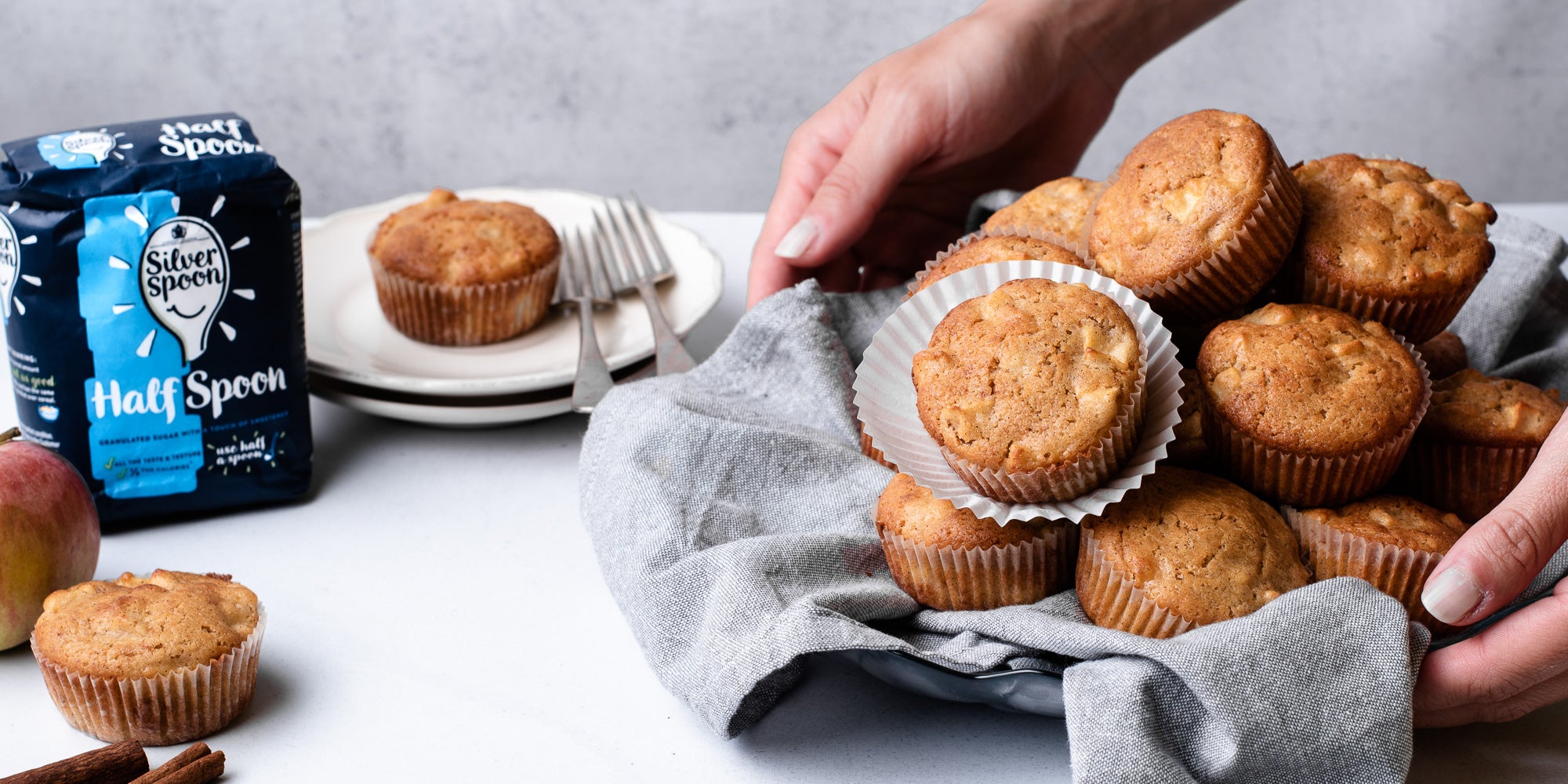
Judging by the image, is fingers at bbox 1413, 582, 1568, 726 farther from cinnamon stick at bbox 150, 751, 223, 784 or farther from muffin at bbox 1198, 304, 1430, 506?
cinnamon stick at bbox 150, 751, 223, 784

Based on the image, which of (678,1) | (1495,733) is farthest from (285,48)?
(1495,733)

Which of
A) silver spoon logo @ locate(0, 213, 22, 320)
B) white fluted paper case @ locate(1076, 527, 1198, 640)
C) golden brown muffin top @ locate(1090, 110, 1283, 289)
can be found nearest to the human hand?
white fluted paper case @ locate(1076, 527, 1198, 640)

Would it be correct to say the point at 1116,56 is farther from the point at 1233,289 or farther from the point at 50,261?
the point at 50,261

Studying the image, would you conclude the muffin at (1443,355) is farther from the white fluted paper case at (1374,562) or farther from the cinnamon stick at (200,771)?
the cinnamon stick at (200,771)

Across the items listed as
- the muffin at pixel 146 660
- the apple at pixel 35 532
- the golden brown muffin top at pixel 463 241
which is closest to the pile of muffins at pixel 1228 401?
the muffin at pixel 146 660

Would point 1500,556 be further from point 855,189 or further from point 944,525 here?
point 855,189

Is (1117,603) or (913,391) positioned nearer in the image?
(1117,603)

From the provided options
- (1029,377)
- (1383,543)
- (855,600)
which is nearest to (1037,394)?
(1029,377)
